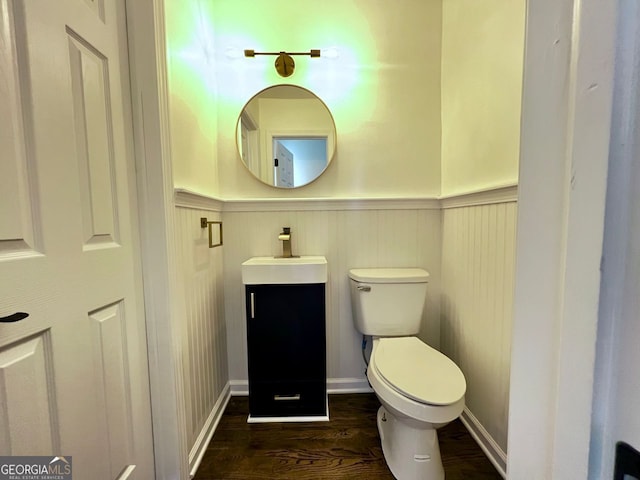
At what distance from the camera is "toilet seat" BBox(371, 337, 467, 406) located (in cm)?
108

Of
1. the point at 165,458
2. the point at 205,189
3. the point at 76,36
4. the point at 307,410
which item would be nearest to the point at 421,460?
the point at 307,410

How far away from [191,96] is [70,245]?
90cm

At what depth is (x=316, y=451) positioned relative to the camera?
53.5 inches

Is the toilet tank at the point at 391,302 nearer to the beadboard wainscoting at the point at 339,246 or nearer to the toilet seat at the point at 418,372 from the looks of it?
the toilet seat at the point at 418,372

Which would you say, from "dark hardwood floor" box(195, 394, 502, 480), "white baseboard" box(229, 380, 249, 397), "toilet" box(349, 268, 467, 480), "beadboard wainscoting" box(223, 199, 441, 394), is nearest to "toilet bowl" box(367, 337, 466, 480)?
"toilet" box(349, 268, 467, 480)

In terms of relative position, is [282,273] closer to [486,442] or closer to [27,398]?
[27,398]

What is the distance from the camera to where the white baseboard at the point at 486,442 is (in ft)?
4.01

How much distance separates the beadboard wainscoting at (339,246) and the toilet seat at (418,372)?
41 centimetres

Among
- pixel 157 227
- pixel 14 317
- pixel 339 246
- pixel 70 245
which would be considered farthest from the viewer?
pixel 339 246

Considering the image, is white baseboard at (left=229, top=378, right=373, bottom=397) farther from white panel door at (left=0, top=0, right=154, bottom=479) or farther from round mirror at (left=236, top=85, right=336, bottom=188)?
round mirror at (left=236, top=85, right=336, bottom=188)

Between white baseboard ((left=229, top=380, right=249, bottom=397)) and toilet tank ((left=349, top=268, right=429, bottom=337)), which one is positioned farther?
white baseboard ((left=229, top=380, right=249, bottom=397))

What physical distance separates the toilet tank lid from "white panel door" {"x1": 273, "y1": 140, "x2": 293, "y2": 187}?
26.6 inches

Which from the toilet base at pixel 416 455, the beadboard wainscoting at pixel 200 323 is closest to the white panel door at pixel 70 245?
the beadboard wainscoting at pixel 200 323

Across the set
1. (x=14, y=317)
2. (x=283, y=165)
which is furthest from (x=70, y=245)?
(x=283, y=165)
